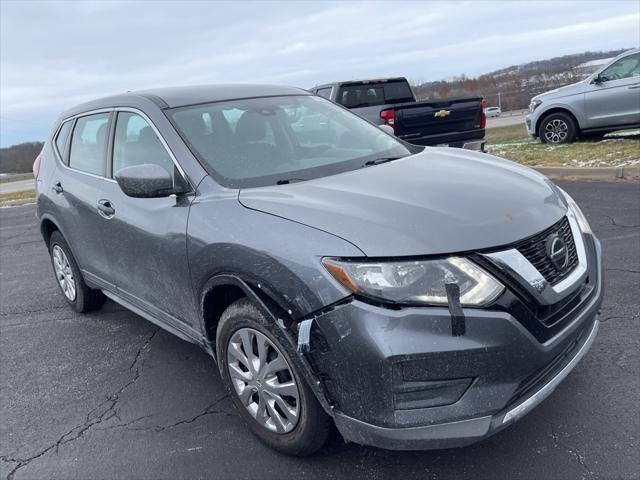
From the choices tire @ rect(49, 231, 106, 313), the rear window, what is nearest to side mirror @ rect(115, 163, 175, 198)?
tire @ rect(49, 231, 106, 313)

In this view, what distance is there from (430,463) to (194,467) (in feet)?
3.76

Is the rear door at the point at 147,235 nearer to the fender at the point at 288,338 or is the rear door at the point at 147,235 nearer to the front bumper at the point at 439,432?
the fender at the point at 288,338

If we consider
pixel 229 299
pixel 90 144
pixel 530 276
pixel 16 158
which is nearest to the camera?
pixel 530 276

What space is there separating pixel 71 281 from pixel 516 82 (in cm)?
5000

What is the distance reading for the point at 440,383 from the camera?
2.10 m

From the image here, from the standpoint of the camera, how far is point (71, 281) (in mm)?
4859

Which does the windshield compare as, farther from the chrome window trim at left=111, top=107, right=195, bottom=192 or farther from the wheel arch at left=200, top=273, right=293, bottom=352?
the wheel arch at left=200, top=273, right=293, bottom=352

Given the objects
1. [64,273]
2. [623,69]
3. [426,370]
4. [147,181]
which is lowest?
[64,273]

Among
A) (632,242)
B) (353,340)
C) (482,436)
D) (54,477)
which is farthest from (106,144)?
(632,242)

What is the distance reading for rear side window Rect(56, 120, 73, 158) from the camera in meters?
4.68

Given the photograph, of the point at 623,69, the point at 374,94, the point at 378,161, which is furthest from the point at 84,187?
the point at 623,69

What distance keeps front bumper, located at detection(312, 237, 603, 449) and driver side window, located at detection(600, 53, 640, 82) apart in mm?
10551

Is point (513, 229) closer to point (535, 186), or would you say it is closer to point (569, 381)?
point (535, 186)

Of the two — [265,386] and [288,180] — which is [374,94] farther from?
[265,386]
